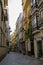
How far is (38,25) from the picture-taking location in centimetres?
3659

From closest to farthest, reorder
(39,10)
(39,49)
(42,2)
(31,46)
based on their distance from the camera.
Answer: (42,2) < (39,10) < (39,49) < (31,46)

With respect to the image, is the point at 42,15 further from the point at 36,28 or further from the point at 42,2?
the point at 36,28

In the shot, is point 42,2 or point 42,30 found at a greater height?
point 42,2

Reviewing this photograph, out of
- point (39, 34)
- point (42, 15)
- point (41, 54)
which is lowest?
point (41, 54)

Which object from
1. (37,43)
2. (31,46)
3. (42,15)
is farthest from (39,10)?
(31,46)

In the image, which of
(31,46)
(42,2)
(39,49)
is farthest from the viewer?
(31,46)

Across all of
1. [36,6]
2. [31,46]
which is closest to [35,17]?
[36,6]

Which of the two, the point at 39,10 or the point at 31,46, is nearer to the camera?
the point at 39,10

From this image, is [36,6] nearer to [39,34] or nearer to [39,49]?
[39,34]

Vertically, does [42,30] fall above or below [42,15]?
below

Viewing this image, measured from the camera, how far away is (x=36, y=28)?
37969mm

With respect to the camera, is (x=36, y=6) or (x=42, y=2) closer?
(x=42, y=2)

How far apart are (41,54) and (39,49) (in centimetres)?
161

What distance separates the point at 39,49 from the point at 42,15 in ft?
22.9
